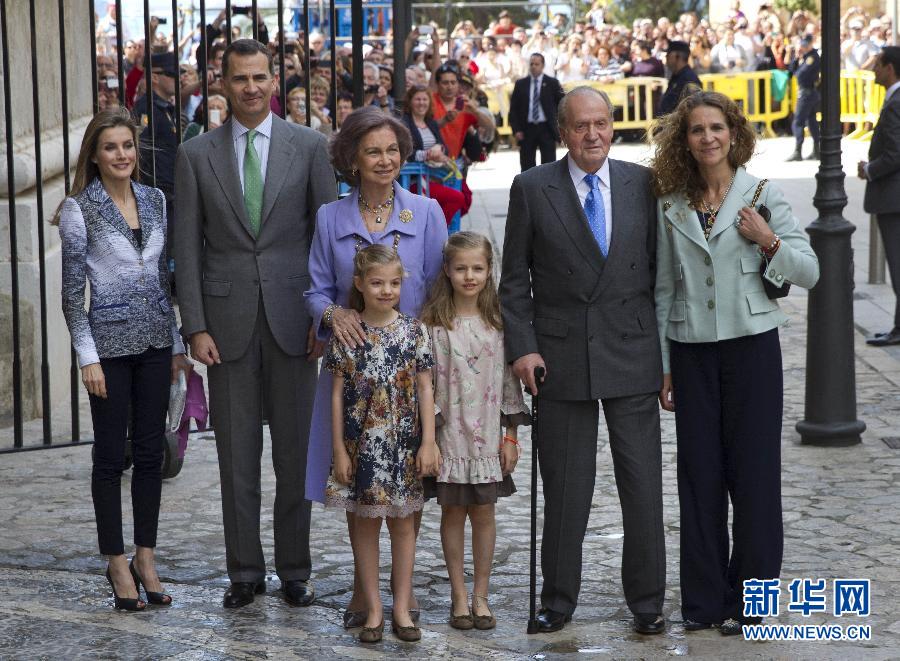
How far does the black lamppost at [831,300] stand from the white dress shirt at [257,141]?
316 centimetres

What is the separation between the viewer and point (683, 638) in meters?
4.99

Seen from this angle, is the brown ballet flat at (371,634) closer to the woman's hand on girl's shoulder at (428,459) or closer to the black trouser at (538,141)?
the woman's hand on girl's shoulder at (428,459)

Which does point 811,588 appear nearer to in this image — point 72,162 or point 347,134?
point 347,134

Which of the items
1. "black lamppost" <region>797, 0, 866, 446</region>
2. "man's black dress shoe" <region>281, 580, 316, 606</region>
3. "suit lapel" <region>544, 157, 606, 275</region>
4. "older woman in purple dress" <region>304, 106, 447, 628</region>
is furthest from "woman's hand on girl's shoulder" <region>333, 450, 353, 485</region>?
"black lamppost" <region>797, 0, 866, 446</region>

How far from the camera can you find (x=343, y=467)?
494 cm

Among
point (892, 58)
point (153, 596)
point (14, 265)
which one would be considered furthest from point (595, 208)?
point (892, 58)

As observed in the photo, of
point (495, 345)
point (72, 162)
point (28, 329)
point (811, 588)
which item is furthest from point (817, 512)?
point (72, 162)

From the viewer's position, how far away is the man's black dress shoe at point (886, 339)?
34.0 feet

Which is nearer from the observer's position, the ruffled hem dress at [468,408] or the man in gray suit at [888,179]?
the ruffled hem dress at [468,408]

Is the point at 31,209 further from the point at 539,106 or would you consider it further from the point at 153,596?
the point at 539,106

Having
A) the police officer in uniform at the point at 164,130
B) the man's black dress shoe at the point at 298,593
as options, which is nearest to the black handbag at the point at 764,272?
the man's black dress shoe at the point at 298,593

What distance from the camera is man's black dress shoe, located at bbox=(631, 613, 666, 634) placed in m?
5.02

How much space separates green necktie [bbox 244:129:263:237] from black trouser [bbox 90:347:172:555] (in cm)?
55

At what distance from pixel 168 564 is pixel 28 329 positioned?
2802 mm
